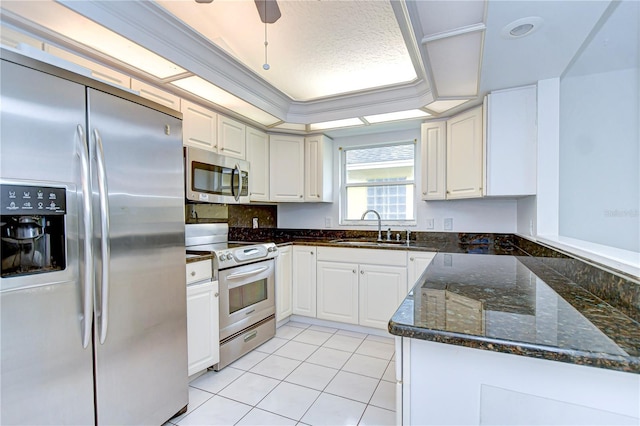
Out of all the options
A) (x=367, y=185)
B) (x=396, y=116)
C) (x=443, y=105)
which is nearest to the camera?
(x=443, y=105)

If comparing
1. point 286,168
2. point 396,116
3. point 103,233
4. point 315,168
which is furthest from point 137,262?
point 396,116

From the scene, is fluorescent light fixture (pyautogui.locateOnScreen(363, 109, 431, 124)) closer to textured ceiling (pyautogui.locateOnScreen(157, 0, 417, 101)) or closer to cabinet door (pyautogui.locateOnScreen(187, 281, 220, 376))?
textured ceiling (pyautogui.locateOnScreen(157, 0, 417, 101))

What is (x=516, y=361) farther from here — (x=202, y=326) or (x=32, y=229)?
(x=202, y=326)

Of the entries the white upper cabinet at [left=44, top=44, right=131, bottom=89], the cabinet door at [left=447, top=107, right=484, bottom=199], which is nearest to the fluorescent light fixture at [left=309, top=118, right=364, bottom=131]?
the cabinet door at [left=447, top=107, right=484, bottom=199]

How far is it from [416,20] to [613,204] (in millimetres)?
1963

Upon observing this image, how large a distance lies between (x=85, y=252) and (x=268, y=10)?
1.58 m

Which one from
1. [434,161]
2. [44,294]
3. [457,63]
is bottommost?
[44,294]

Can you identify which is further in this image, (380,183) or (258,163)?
(380,183)

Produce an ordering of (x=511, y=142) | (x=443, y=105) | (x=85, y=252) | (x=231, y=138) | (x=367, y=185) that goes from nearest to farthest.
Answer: (x=85, y=252) → (x=511, y=142) → (x=443, y=105) → (x=231, y=138) → (x=367, y=185)

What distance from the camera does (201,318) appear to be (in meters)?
2.00

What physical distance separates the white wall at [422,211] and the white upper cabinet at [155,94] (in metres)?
1.96

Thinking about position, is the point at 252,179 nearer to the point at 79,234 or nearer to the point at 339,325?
the point at 339,325

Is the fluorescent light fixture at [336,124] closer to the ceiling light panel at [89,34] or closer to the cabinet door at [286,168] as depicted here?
the cabinet door at [286,168]

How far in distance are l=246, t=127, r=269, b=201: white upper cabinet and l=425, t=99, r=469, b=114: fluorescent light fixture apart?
5.66 ft
